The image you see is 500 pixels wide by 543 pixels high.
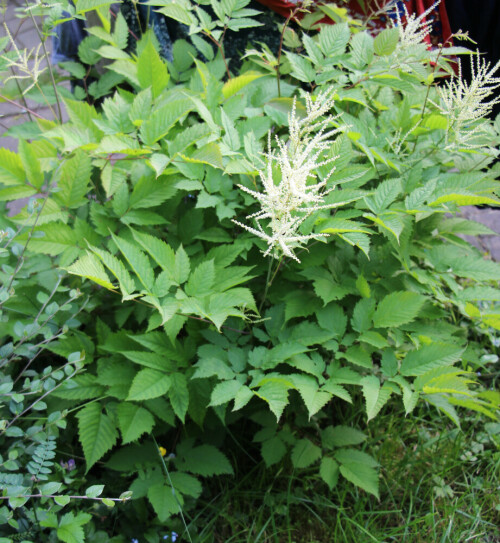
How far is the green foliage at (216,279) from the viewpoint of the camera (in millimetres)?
1437

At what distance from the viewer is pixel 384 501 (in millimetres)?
1916

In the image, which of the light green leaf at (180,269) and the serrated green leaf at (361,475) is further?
the serrated green leaf at (361,475)

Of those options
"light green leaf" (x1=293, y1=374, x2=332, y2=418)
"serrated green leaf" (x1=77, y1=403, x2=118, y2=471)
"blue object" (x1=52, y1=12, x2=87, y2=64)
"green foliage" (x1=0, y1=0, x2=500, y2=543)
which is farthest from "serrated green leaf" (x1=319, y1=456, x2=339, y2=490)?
"blue object" (x1=52, y1=12, x2=87, y2=64)

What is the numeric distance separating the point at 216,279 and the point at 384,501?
1.09 metres

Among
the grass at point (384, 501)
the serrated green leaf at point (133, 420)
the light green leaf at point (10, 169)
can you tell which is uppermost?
the light green leaf at point (10, 169)

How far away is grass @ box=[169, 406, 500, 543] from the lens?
1796 millimetres

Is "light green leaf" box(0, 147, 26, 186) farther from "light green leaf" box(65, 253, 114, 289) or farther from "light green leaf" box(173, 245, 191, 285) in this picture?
"light green leaf" box(173, 245, 191, 285)

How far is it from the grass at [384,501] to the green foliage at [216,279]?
94mm

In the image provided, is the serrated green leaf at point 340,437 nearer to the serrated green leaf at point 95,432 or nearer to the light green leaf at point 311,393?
the light green leaf at point 311,393

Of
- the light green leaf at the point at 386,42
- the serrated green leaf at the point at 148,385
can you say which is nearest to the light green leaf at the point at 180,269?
the serrated green leaf at the point at 148,385

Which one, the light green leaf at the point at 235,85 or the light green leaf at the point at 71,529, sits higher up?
the light green leaf at the point at 235,85

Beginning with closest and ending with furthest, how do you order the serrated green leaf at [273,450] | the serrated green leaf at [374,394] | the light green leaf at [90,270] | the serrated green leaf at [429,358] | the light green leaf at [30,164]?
the light green leaf at [90,270] < the serrated green leaf at [374,394] < the serrated green leaf at [429,358] < the light green leaf at [30,164] < the serrated green leaf at [273,450]

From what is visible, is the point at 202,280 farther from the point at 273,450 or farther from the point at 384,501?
the point at 384,501

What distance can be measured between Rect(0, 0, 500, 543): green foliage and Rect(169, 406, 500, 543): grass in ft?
0.31
